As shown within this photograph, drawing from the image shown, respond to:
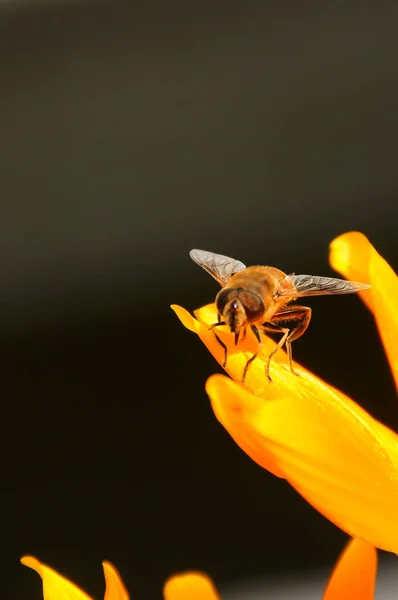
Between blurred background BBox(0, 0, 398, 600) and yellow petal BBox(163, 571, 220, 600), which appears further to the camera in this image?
blurred background BBox(0, 0, 398, 600)

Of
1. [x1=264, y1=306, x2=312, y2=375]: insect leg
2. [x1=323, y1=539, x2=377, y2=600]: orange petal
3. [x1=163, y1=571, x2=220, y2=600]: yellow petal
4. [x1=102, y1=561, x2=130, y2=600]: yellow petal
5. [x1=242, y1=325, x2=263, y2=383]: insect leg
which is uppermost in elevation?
[x1=264, y1=306, x2=312, y2=375]: insect leg

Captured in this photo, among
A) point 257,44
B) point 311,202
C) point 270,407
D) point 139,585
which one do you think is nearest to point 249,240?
point 311,202

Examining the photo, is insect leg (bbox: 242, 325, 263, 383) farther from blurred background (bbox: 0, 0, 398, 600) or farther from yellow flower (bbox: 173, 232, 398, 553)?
blurred background (bbox: 0, 0, 398, 600)

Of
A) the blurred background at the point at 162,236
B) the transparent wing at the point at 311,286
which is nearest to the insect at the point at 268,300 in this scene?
the transparent wing at the point at 311,286

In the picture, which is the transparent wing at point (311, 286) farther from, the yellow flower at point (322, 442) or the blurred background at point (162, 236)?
the blurred background at point (162, 236)

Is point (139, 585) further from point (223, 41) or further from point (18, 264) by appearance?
point (223, 41)

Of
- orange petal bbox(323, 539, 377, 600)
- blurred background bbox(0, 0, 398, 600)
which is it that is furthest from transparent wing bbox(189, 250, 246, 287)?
blurred background bbox(0, 0, 398, 600)
